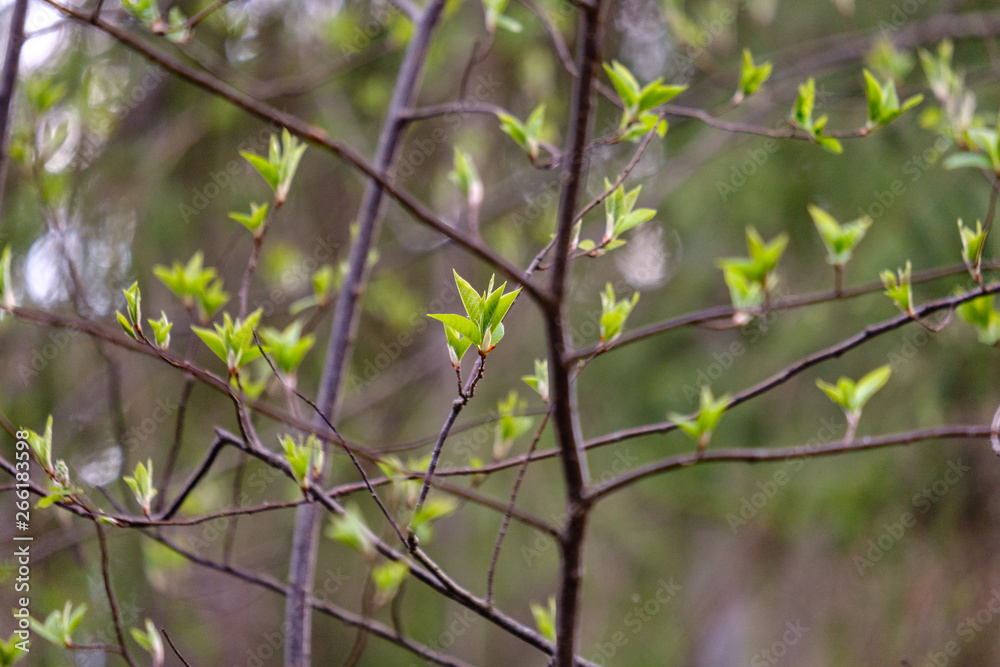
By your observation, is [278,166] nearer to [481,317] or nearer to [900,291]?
[481,317]

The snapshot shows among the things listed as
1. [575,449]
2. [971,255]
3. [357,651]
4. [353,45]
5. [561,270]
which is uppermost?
[353,45]

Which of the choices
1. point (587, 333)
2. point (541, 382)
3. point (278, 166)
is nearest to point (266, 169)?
point (278, 166)

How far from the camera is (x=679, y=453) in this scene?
8.77ft

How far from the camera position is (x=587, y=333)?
10.2 feet

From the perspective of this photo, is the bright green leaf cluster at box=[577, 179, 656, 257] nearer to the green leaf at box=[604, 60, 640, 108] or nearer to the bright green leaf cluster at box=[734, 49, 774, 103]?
the green leaf at box=[604, 60, 640, 108]

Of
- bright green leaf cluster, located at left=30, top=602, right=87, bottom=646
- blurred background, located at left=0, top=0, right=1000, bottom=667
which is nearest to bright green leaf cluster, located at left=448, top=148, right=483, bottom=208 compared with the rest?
blurred background, located at left=0, top=0, right=1000, bottom=667

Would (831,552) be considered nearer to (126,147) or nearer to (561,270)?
(561,270)

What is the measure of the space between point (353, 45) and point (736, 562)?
2768 millimetres

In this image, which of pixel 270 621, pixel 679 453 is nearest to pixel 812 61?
pixel 679 453
